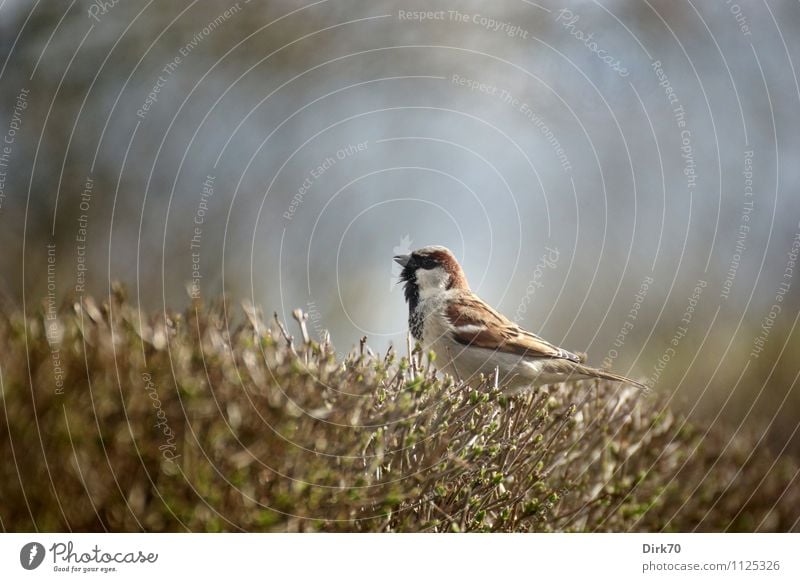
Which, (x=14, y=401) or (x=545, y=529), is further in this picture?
(x=545, y=529)

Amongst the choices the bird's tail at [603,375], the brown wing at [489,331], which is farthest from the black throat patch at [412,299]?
the bird's tail at [603,375]

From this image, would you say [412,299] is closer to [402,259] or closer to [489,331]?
[402,259]

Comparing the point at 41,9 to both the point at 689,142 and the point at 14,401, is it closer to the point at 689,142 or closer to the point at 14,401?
the point at 14,401

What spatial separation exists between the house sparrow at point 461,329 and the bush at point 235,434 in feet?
2.38

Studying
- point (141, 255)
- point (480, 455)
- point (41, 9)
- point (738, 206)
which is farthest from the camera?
point (141, 255)

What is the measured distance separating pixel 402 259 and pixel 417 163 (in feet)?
1.65

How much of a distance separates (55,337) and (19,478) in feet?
1.27

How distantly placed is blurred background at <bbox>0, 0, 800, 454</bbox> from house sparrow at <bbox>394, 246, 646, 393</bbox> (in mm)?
116

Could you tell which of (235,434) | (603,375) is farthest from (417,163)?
(235,434)

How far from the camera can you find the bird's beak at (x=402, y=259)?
376 centimetres

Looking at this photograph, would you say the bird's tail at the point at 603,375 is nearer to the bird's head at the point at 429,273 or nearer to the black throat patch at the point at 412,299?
the bird's head at the point at 429,273

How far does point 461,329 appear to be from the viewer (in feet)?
12.6

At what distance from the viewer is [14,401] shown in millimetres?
2045

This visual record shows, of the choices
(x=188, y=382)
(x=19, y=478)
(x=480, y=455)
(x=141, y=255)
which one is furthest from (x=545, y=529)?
(x=141, y=255)
